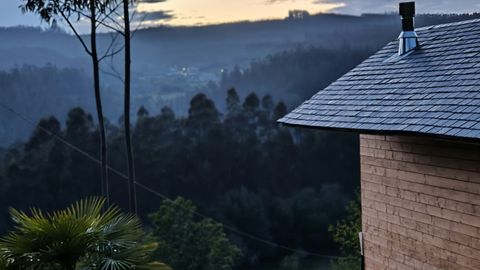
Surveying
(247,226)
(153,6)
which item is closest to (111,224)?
(153,6)

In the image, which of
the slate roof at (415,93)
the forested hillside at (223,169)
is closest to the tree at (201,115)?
the forested hillside at (223,169)

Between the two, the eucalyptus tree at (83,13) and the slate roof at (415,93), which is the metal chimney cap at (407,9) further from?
the eucalyptus tree at (83,13)

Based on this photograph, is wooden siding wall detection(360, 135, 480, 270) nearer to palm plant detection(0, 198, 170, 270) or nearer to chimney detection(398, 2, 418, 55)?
chimney detection(398, 2, 418, 55)

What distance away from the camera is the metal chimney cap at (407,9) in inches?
319

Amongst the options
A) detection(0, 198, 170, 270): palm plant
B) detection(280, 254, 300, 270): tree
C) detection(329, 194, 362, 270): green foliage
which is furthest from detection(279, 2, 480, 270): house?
detection(280, 254, 300, 270): tree

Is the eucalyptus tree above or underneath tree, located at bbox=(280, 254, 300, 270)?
above

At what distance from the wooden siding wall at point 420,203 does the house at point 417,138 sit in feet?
0.03

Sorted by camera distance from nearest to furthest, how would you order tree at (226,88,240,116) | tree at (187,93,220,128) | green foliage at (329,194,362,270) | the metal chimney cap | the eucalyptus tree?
the metal chimney cap < the eucalyptus tree < green foliage at (329,194,362,270) < tree at (187,93,220,128) < tree at (226,88,240,116)

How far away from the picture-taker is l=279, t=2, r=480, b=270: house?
219 inches

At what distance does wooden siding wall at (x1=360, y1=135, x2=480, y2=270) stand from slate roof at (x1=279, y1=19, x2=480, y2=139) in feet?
1.30

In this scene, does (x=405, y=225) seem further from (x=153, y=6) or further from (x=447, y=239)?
(x=153, y=6)

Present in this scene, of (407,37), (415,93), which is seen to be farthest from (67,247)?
(407,37)

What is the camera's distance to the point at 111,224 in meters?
5.32

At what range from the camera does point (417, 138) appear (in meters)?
6.29
